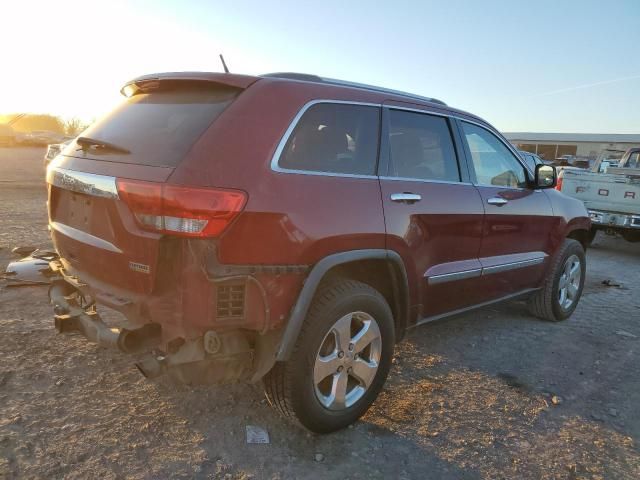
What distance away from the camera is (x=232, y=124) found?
2.45 metres

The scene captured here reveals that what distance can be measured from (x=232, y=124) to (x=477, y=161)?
2261 mm

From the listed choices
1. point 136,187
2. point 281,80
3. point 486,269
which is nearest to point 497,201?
point 486,269

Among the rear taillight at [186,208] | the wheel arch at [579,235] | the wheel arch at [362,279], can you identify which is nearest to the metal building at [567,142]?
the wheel arch at [579,235]

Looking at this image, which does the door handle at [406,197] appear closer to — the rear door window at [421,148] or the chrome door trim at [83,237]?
the rear door window at [421,148]

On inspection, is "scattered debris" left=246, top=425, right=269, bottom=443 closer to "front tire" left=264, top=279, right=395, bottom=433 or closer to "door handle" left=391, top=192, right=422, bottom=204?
"front tire" left=264, top=279, right=395, bottom=433

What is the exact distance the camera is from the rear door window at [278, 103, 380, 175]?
264cm

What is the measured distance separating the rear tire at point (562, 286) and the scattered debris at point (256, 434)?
3.19m

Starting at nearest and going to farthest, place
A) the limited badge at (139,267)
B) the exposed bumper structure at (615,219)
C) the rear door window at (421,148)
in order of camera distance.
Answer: the limited badge at (139,267)
the rear door window at (421,148)
the exposed bumper structure at (615,219)

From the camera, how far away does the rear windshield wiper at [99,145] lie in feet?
8.58

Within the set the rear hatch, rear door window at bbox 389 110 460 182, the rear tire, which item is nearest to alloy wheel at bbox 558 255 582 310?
the rear tire

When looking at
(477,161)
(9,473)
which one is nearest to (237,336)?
(9,473)

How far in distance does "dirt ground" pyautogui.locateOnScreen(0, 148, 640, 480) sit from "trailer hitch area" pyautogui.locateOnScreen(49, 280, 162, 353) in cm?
53

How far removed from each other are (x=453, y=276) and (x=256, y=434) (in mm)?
1727

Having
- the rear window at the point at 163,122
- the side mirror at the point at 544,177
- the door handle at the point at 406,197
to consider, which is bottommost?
the door handle at the point at 406,197
